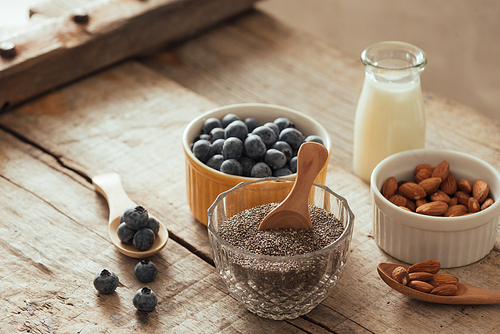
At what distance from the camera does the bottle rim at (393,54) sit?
121cm

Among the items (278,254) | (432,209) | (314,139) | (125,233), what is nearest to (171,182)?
(125,233)

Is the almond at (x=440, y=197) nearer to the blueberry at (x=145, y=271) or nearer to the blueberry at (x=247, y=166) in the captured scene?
the blueberry at (x=247, y=166)

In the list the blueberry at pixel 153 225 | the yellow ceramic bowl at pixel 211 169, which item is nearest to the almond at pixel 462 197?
the yellow ceramic bowl at pixel 211 169

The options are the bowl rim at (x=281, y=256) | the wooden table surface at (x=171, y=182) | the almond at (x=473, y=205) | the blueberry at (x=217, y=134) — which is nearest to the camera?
the bowl rim at (x=281, y=256)

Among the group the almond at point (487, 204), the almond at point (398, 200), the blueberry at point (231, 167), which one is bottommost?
the almond at point (398, 200)

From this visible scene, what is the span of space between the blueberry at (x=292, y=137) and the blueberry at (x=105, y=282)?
1.38 feet

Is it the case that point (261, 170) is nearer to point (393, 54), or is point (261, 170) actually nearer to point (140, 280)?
point (140, 280)

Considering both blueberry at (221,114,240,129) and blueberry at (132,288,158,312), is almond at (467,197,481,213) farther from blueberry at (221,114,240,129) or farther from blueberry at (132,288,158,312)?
blueberry at (132,288,158,312)

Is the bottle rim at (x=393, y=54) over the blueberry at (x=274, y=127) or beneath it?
over

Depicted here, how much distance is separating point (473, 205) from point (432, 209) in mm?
78

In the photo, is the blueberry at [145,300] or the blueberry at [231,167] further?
the blueberry at [231,167]

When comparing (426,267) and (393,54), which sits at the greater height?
(393,54)

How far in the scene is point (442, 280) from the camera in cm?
94

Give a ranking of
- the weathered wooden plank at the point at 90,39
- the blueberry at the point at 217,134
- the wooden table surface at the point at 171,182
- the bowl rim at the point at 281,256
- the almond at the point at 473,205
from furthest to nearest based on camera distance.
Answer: the weathered wooden plank at the point at 90,39 → the blueberry at the point at 217,134 → the almond at the point at 473,205 → the wooden table surface at the point at 171,182 → the bowl rim at the point at 281,256
